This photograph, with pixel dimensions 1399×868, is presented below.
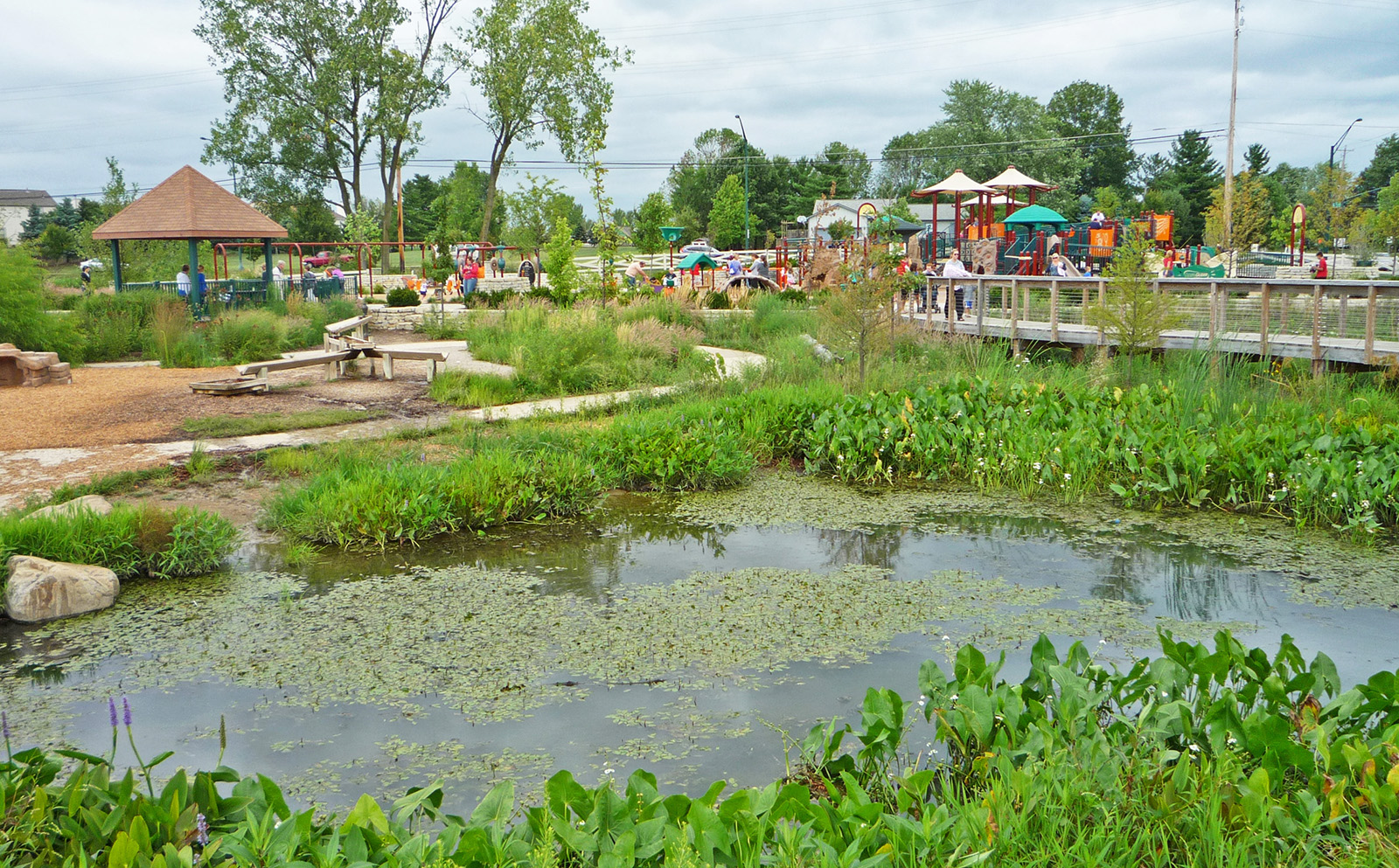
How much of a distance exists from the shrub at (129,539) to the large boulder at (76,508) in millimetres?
44

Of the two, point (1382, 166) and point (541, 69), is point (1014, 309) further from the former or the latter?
point (1382, 166)

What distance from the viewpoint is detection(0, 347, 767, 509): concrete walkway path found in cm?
751

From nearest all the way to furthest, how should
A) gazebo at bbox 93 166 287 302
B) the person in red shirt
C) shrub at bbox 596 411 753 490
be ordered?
shrub at bbox 596 411 753 490 → gazebo at bbox 93 166 287 302 → the person in red shirt

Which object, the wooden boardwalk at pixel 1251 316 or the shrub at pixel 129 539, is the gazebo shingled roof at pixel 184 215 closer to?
the wooden boardwalk at pixel 1251 316

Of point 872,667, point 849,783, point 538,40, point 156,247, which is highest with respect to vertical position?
point 538,40

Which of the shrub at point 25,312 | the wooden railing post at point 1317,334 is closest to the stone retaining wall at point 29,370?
the shrub at point 25,312

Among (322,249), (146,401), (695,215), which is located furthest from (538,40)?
(146,401)

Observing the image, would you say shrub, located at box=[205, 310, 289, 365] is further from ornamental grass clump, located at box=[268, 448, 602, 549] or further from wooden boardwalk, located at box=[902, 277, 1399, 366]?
wooden boardwalk, located at box=[902, 277, 1399, 366]

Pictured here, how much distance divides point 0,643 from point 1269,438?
8017 mm

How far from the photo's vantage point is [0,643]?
16.4ft

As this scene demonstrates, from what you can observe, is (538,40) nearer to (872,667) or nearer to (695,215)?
(695,215)

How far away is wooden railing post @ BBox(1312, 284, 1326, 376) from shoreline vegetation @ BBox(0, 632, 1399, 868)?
7.64m

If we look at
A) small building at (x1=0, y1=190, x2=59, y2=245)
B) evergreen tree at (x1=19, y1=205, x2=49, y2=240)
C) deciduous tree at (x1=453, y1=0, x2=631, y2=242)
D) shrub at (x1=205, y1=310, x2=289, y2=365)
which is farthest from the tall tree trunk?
small building at (x1=0, y1=190, x2=59, y2=245)

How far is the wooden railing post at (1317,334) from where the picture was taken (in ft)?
32.0
